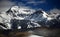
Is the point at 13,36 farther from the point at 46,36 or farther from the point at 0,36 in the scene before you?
the point at 46,36

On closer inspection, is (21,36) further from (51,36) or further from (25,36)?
(51,36)

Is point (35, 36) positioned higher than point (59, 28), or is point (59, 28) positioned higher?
point (59, 28)

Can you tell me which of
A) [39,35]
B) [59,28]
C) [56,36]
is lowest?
[56,36]

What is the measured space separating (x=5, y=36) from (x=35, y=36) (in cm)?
240

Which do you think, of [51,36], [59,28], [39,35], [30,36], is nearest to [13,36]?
[30,36]

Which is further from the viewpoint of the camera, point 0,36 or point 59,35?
point 0,36

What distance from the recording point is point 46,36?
37.0ft

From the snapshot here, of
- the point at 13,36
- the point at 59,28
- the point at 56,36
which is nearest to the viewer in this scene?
the point at 56,36

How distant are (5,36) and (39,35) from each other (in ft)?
8.72

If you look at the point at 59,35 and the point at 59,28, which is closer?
the point at 59,35

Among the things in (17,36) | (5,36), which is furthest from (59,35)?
(5,36)

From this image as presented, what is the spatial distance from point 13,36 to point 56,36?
3162mm

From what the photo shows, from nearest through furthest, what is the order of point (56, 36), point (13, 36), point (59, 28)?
point (56, 36)
point (13, 36)
point (59, 28)

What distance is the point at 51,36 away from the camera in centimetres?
1098
